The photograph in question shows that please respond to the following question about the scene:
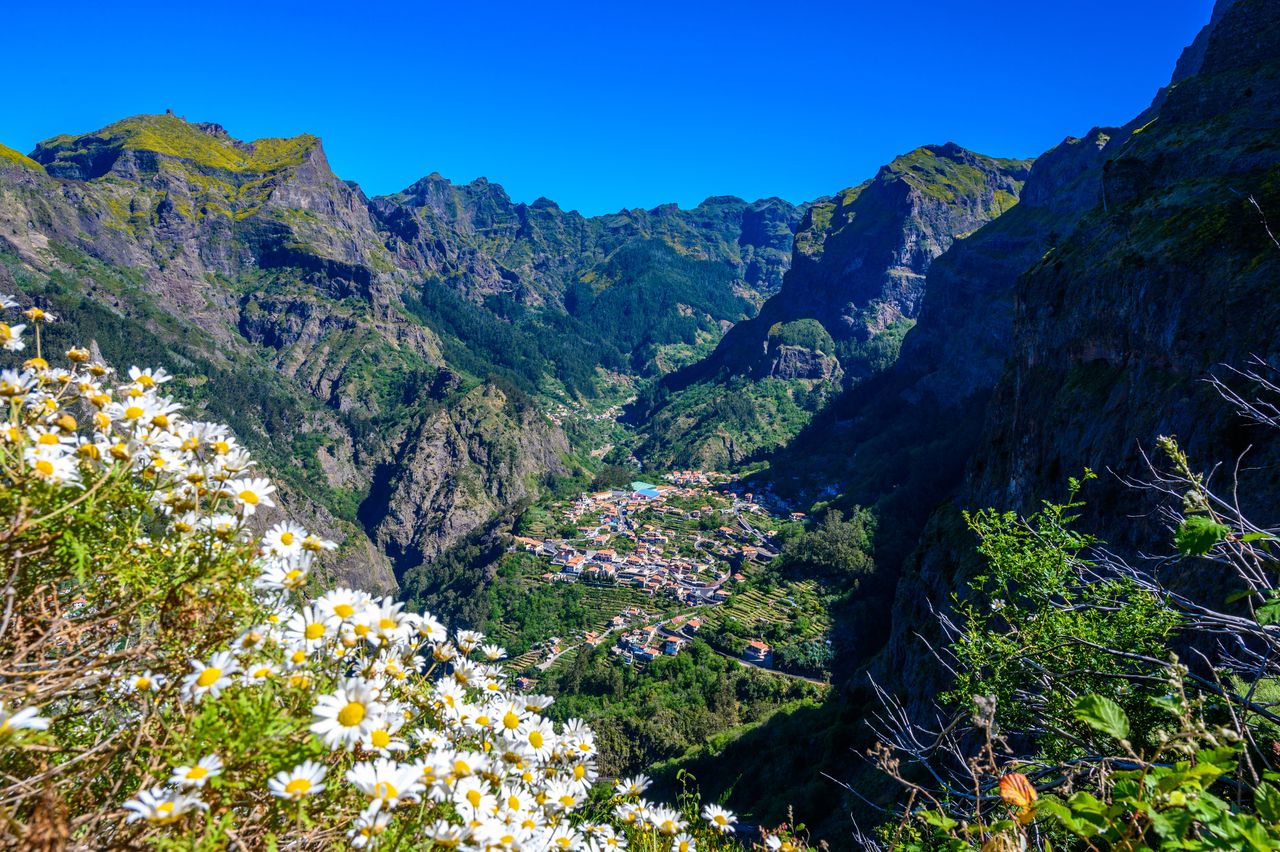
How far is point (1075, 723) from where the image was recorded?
3783 mm

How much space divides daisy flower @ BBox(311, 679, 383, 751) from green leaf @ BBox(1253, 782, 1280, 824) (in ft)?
8.27

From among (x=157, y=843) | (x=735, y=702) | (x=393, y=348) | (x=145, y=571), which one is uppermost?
(x=393, y=348)

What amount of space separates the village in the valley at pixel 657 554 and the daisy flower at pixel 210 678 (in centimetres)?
5173

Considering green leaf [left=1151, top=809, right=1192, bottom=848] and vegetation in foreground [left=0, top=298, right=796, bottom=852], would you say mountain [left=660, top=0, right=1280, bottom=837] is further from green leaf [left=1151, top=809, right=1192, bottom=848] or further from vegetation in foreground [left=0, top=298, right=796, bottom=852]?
vegetation in foreground [left=0, top=298, right=796, bottom=852]

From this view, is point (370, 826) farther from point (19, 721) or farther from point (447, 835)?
point (19, 721)

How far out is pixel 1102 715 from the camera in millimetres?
1904

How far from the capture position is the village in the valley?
59.9 metres

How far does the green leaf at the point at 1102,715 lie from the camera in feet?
5.98

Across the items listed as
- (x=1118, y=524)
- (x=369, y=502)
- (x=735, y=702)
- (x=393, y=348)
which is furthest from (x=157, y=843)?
(x=393, y=348)

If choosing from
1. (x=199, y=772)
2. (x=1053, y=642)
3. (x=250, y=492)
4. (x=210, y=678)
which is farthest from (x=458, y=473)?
(x=199, y=772)

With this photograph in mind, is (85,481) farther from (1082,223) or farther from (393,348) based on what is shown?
(393,348)

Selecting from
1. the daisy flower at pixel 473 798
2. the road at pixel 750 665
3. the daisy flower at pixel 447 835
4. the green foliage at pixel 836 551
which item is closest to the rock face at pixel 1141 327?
the daisy flower at pixel 473 798

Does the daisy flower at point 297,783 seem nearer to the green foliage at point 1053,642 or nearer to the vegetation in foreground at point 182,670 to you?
the vegetation in foreground at point 182,670

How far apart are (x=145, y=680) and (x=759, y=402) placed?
158 m
